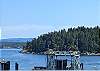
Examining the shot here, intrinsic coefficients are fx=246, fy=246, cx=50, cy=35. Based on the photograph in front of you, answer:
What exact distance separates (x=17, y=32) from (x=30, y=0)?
0.29 metres

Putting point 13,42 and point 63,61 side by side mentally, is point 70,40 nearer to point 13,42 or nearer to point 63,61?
point 63,61

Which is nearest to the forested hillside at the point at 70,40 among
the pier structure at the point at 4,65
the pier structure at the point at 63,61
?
the pier structure at the point at 63,61

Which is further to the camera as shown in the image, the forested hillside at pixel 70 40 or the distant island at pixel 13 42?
the forested hillside at pixel 70 40

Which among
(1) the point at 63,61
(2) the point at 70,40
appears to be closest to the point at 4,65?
(1) the point at 63,61

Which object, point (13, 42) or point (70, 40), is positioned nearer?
point (13, 42)

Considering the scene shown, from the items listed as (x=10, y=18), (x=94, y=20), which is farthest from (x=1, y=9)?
(x=94, y=20)

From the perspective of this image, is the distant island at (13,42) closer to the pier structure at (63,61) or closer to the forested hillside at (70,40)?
the forested hillside at (70,40)

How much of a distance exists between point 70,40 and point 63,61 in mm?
189

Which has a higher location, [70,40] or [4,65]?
[70,40]

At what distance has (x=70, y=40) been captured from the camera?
82.7 inches

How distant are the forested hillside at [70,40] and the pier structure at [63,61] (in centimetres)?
5

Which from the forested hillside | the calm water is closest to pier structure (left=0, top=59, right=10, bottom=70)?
the calm water

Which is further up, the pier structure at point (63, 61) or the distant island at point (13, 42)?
the distant island at point (13, 42)

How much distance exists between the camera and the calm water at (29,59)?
6.51ft
